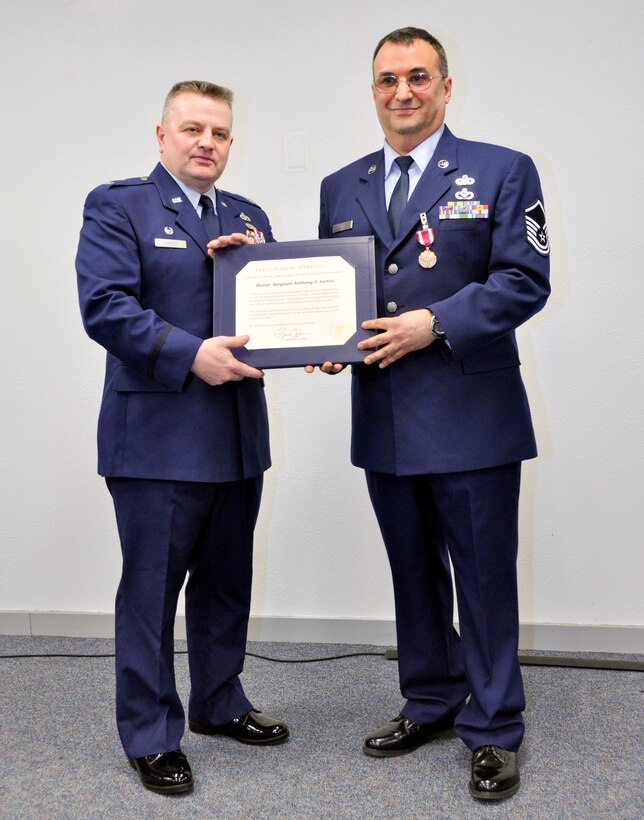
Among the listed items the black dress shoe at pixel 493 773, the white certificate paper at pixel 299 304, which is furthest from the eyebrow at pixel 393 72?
the black dress shoe at pixel 493 773

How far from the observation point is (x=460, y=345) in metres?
1.83

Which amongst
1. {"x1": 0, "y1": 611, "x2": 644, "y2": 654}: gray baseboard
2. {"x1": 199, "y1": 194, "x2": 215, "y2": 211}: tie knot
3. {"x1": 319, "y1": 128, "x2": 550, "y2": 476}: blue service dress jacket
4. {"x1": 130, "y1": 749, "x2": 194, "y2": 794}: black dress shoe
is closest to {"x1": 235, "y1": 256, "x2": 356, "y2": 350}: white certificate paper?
{"x1": 319, "y1": 128, "x2": 550, "y2": 476}: blue service dress jacket

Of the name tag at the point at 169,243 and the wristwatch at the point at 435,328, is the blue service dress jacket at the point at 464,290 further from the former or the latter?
the name tag at the point at 169,243

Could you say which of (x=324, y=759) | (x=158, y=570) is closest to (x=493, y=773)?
(x=324, y=759)

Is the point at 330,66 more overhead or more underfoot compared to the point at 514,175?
more overhead

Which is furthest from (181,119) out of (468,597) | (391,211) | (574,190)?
(574,190)

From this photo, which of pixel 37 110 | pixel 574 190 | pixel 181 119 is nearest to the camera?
pixel 181 119

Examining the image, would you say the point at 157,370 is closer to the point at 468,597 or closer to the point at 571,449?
the point at 468,597

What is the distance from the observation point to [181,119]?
1979mm

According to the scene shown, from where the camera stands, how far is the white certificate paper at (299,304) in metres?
1.92

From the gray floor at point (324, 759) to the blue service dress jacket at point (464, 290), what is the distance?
72 centimetres

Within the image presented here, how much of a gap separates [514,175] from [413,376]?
0.51 metres

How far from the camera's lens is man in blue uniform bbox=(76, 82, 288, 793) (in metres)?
1.89

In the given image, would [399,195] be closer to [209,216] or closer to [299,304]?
[299,304]
